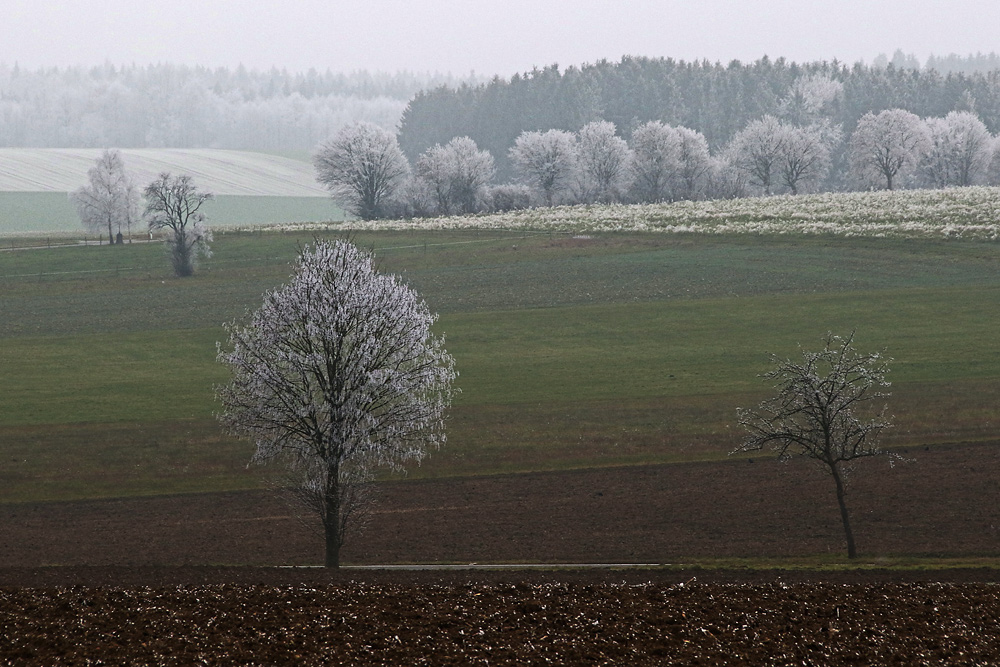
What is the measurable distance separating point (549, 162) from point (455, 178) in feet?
53.3

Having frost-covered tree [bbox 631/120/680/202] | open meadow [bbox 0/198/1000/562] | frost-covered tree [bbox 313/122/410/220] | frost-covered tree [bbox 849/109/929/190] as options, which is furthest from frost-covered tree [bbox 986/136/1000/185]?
frost-covered tree [bbox 313/122/410/220]

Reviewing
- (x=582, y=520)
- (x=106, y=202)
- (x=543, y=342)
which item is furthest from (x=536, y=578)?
(x=106, y=202)

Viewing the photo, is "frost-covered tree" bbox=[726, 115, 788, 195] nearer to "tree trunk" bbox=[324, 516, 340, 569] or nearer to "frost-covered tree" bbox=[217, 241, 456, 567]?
"frost-covered tree" bbox=[217, 241, 456, 567]

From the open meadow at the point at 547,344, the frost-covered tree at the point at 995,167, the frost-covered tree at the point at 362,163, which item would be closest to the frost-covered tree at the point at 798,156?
the frost-covered tree at the point at 995,167

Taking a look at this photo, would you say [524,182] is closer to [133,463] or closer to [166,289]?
[166,289]

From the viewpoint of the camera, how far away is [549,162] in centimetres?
15850

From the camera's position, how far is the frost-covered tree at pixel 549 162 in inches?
6225

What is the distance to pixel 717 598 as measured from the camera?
888 inches

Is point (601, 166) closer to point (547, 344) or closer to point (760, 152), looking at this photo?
point (760, 152)

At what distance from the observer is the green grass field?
44844 mm

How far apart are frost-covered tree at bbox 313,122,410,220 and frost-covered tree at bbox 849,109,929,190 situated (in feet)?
208

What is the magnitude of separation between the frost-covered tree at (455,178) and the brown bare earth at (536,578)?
110 metres

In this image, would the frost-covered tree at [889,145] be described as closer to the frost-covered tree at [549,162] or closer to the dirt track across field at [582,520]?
the frost-covered tree at [549,162]

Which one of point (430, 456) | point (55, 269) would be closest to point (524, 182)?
point (55, 269)
